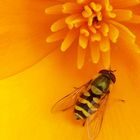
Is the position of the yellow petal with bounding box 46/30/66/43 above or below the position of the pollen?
above

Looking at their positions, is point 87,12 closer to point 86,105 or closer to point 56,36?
point 56,36

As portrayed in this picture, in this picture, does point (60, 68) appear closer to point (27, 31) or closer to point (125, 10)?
point (27, 31)

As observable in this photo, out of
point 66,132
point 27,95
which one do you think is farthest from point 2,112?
point 66,132

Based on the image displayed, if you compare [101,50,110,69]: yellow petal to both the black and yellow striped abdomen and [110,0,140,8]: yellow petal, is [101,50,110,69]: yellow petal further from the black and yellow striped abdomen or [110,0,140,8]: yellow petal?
[110,0,140,8]: yellow petal

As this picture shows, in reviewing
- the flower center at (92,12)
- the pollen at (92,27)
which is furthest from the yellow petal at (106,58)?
the flower center at (92,12)

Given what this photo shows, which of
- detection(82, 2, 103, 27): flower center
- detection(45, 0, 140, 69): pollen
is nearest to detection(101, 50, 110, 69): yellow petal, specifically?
detection(45, 0, 140, 69): pollen

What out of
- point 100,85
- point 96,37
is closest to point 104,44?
point 96,37

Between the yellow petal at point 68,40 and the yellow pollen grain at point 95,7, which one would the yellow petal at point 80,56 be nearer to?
the yellow petal at point 68,40
